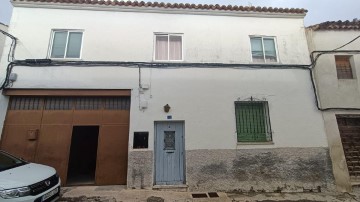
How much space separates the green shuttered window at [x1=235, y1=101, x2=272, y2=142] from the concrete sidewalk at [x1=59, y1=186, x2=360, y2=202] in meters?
1.87

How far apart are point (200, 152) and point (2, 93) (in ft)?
22.7

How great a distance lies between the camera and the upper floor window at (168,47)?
8148mm

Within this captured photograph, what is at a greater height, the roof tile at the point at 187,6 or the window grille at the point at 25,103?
the roof tile at the point at 187,6

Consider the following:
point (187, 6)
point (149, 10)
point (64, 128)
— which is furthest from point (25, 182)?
point (187, 6)

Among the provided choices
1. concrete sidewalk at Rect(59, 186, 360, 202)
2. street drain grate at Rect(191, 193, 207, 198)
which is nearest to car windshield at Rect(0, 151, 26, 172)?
concrete sidewalk at Rect(59, 186, 360, 202)

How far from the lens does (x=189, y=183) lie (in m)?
7.04

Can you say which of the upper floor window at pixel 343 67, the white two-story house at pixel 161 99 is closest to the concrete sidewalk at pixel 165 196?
the white two-story house at pixel 161 99

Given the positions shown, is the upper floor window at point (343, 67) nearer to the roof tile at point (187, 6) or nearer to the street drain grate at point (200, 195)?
the roof tile at point (187, 6)

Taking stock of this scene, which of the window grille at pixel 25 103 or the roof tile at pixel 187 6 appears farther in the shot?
the roof tile at pixel 187 6

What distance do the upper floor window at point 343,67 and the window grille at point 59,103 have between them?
10.2m

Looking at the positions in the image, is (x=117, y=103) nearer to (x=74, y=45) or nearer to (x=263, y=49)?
(x=74, y=45)

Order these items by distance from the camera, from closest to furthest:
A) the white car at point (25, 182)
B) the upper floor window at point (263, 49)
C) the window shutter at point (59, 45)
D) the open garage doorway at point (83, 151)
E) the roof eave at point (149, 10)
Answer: the white car at point (25, 182) → the window shutter at point (59, 45) → the roof eave at point (149, 10) → the upper floor window at point (263, 49) → the open garage doorway at point (83, 151)

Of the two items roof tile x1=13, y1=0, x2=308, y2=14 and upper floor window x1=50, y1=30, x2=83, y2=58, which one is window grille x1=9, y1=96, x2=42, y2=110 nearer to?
upper floor window x1=50, y1=30, x2=83, y2=58

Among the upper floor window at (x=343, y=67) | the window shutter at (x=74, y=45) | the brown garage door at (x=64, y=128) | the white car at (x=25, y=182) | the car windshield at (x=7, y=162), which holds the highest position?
the window shutter at (x=74, y=45)
